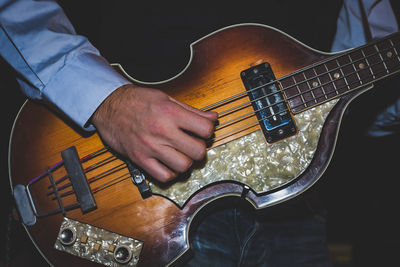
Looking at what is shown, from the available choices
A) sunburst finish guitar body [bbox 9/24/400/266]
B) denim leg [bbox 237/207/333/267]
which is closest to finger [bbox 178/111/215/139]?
sunburst finish guitar body [bbox 9/24/400/266]

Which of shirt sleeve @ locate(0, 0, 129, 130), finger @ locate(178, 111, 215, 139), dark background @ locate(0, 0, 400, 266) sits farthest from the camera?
dark background @ locate(0, 0, 400, 266)

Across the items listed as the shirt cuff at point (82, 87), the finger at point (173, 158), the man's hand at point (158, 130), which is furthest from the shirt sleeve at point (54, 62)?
the finger at point (173, 158)

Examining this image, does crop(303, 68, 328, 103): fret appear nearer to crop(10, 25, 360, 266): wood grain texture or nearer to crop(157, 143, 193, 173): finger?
crop(10, 25, 360, 266): wood grain texture

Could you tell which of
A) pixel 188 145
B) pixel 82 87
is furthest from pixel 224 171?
pixel 82 87

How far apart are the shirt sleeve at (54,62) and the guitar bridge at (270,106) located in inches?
20.4

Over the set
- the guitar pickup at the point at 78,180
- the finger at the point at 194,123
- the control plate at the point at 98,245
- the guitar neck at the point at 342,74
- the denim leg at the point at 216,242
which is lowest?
the denim leg at the point at 216,242

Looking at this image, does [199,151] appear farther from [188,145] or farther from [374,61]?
[374,61]

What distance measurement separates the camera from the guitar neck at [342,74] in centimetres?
86

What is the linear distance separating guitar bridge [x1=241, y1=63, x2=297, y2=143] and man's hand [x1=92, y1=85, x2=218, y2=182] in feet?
0.68

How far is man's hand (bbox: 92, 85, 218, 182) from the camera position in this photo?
75cm

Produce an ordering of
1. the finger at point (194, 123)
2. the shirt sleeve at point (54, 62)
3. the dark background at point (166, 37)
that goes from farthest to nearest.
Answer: the dark background at point (166, 37) → the shirt sleeve at point (54, 62) → the finger at point (194, 123)

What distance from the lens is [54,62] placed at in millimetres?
880

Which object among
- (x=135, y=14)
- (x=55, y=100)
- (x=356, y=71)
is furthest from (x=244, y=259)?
(x=135, y=14)

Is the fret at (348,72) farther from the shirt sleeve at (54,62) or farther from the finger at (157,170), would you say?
the shirt sleeve at (54,62)
